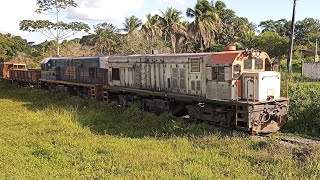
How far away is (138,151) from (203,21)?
108 ft

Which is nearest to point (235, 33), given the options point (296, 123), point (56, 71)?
point (56, 71)

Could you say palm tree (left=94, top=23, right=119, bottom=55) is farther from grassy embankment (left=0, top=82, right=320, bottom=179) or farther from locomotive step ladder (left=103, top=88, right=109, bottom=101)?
grassy embankment (left=0, top=82, right=320, bottom=179)

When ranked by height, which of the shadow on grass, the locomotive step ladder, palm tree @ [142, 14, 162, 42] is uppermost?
palm tree @ [142, 14, 162, 42]

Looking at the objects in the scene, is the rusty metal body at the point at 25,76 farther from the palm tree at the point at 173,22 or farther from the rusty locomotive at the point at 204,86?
the palm tree at the point at 173,22

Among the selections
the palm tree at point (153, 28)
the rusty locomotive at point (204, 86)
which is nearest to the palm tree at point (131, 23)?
the palm tree at point (153, 28)

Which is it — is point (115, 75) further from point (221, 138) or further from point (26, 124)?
point (221, 138)

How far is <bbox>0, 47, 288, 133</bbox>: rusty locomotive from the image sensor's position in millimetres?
12648

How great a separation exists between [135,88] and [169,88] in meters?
2.89

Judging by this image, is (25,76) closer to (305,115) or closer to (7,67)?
(7,67)

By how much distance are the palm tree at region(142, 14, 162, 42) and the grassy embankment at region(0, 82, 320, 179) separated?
101ft

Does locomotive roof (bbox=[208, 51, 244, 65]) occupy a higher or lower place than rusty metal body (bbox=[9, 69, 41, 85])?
higher

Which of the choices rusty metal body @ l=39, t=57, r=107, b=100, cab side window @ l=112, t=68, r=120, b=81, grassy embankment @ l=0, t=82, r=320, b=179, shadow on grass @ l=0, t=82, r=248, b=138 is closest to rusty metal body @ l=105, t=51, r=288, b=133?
shadow on grass @ l=0, t=82, r=248, b=138

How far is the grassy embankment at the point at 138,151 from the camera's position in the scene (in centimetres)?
845

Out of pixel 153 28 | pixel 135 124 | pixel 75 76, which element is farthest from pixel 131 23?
pixel 135 124
